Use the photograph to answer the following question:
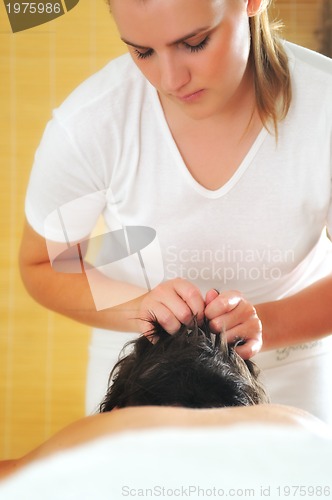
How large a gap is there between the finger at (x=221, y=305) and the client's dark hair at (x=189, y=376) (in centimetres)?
1

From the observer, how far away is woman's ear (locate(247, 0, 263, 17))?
32.3 inches

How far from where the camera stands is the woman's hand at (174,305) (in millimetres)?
778

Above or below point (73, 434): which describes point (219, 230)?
above

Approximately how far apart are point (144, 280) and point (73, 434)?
19 centimetres

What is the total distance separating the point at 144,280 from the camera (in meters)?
0.90

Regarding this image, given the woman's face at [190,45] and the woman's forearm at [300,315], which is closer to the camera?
the woman's face at [190,45]

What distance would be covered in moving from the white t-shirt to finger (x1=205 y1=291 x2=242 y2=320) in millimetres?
A: 87

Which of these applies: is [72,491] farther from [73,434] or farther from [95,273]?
[95,273]

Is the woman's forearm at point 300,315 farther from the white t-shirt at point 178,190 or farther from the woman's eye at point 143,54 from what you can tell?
the woman's eye at point 143,54

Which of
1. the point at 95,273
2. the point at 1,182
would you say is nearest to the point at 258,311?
the point at 95,273

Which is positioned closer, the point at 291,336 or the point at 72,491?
the point at 72,491

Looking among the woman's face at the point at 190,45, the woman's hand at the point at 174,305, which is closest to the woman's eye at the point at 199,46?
the woman's face at the point at 190,45

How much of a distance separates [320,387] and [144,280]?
203mm

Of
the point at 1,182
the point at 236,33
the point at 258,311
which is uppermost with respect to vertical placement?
the point at 236,33
